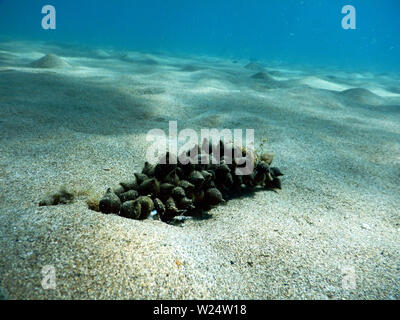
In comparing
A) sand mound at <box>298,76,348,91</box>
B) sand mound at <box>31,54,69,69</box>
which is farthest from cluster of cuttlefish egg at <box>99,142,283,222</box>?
sand mound at <box>298,76,348,91</box>

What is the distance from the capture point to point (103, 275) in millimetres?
1658

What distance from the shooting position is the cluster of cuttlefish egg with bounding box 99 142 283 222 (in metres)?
2.44

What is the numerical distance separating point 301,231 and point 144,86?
8338 mm

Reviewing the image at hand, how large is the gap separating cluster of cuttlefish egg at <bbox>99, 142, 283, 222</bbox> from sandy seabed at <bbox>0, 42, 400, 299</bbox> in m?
0.17

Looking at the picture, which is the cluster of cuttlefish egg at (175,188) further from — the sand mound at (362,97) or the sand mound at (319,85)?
the sand mound at (319,85)

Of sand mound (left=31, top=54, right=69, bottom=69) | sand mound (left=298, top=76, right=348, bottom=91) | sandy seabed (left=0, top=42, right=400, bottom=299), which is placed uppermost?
sand mound (left=31, top=54, right=69, bottom=69)

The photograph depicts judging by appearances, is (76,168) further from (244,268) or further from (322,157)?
(322,157)

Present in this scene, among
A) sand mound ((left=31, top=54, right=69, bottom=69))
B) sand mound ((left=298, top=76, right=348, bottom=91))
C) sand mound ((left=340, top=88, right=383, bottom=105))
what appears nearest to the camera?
sand mound ((left=340, top=88, right=383, bottom=105))

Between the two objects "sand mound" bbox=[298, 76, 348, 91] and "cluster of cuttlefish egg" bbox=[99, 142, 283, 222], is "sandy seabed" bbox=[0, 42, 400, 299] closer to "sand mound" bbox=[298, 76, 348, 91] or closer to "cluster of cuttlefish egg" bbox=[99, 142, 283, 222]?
"cluster of cuttlefish egg" bbox=[99, 142, 283, 222]

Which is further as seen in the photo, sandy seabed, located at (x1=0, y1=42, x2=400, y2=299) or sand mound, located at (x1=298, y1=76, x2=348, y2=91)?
sand mound, located at (x1=298, y1=76, x2=348, y2=91)

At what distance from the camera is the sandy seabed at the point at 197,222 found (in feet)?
5.65

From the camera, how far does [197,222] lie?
2.75 meters
